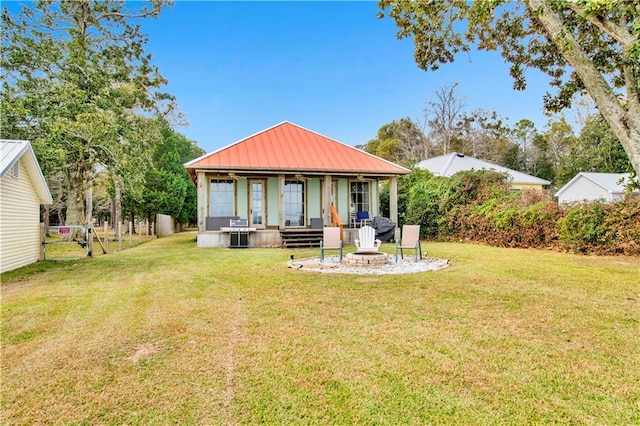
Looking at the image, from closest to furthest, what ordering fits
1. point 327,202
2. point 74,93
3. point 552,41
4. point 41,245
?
point 552,41, point 41,245, point 327,202, point 74,93

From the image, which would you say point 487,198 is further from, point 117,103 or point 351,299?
point 117,103

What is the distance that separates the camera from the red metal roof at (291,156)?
13.7m

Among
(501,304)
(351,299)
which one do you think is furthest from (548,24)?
(351,299)

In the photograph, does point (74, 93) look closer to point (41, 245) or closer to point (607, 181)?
point (41, 245)

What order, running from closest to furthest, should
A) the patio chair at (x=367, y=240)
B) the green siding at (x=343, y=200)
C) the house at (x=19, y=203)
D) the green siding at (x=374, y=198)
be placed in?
the house at (x=19, y=203) → the patio chair at (x=367, y=240) → the green siding at (x=343, y=200) → the green siding at (x=374, y=198)

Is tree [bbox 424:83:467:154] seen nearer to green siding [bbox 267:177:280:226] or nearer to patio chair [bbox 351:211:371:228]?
patio chair [bbox 351:211:371:228]

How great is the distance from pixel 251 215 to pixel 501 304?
11.8m

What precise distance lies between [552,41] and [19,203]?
13846mm

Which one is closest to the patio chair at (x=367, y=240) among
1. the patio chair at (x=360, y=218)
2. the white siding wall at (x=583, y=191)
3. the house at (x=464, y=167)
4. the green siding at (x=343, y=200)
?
the patio chair at (x=360, y=218)

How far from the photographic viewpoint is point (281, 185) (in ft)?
46.1

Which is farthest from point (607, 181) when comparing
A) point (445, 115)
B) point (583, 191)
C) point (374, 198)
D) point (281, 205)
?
point (281, 205)

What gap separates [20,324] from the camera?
4.24m

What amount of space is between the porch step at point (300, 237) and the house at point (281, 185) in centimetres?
24

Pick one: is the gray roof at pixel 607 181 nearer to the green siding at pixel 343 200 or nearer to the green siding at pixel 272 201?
the green siding at pixel 343 200
